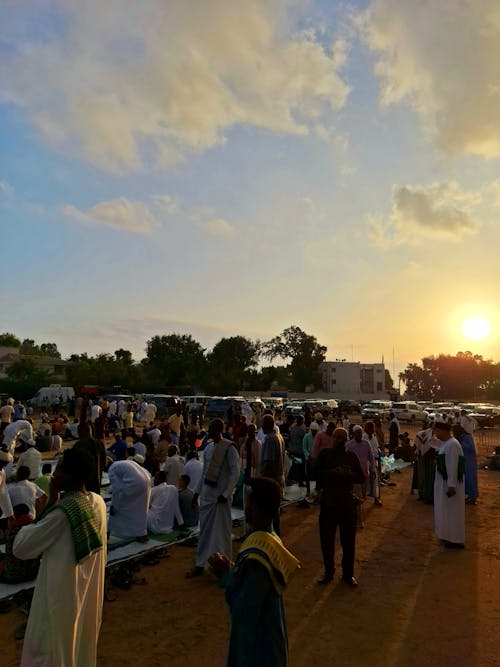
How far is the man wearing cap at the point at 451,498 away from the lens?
7121mm

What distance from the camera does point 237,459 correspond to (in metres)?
5.94

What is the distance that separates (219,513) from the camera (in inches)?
235

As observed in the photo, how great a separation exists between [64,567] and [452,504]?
5.83 metres

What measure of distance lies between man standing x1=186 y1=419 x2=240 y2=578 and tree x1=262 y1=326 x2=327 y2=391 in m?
64.9

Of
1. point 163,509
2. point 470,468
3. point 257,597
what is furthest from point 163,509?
point 470,468

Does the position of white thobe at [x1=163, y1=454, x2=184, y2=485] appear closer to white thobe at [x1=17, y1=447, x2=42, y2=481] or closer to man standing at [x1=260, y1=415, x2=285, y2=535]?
man standing at [x1=260, y1=415, x2=285, y2=535]

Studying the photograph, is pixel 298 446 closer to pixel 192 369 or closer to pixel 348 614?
pixel 348 614

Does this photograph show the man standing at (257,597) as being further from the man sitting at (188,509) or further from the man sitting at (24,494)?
the man sitting at (188,509)

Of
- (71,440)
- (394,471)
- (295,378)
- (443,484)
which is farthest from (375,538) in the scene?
(295,378)

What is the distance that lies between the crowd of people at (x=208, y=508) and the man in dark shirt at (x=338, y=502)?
1cm

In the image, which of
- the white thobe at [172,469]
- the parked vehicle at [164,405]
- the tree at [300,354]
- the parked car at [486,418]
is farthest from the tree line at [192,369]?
the white thobe at [172,469]

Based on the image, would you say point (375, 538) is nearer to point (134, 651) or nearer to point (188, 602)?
point (188, 602)

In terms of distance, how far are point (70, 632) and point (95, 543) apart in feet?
1.64

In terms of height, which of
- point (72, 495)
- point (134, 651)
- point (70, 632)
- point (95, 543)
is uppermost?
point (72, 495)
